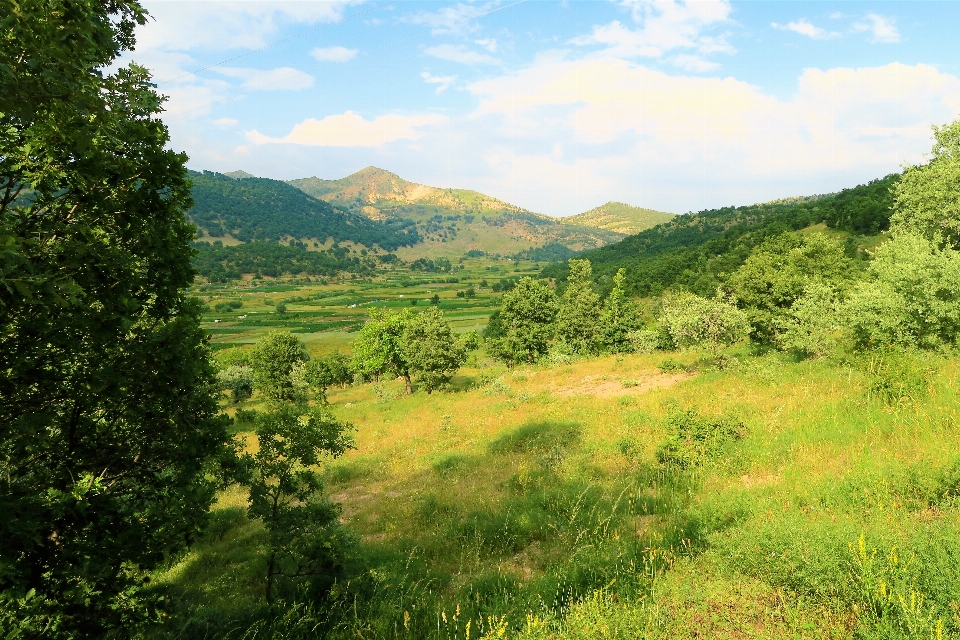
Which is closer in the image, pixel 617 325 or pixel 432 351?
pixel 432 351

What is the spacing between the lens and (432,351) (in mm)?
38500

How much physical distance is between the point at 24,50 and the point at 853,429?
15.6m

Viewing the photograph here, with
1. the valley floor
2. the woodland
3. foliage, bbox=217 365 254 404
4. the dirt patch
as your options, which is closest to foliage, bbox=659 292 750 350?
the dirt patch

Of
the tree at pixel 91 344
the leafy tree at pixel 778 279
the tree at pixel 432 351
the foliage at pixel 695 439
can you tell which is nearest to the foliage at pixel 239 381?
the tree at pixel 432 351

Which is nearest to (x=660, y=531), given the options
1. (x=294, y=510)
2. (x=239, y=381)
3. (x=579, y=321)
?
(x=294, y=510)

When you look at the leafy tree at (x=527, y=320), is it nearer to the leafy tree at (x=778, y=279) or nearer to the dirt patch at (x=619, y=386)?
the dirt patch at (x=619, y=386)

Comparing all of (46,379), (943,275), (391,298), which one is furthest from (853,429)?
(391,298)

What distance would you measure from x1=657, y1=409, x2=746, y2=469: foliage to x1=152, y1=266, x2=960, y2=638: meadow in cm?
6

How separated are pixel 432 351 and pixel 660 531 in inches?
1248

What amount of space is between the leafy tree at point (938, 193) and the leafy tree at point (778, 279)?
4.21 metres

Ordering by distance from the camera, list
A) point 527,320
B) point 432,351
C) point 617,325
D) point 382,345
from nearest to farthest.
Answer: point 432,351 → point 382,345 → point 527,320 → point 617,325

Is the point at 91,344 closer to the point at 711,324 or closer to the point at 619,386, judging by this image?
the point at 619,386

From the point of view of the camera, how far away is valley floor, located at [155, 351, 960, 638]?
4.86m

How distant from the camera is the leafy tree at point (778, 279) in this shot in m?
23.5
